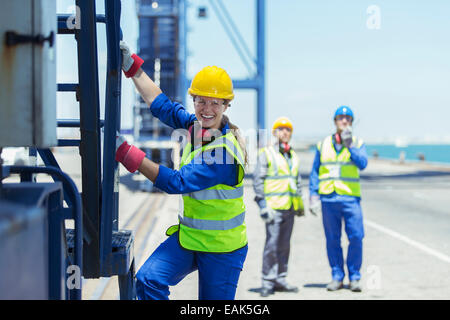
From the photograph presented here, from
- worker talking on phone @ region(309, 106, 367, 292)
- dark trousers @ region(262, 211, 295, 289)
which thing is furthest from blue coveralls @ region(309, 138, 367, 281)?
dark trousers @ region(262, 211, 295, 289)

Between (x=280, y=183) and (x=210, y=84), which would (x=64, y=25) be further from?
(x=280, y=183)

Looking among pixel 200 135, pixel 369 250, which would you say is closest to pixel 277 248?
pixel 369 250

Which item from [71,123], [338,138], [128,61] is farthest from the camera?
[338,138]

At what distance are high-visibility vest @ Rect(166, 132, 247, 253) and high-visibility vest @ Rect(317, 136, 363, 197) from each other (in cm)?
350

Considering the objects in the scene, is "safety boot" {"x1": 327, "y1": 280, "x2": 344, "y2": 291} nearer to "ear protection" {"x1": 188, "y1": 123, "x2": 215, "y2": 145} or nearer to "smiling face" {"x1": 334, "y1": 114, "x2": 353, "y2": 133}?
"smiling face" {"x1": 334, "y1": 114, "x2": 353, "y2": 133}

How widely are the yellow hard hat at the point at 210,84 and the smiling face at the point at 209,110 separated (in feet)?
0.13

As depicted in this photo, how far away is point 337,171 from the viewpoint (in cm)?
691

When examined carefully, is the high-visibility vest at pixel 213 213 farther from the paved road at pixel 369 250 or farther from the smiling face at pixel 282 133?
the smiling face at pixel 282 133

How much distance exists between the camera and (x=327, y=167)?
702cm

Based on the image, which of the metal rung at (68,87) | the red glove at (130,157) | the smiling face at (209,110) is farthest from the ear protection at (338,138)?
the metal rung at (68,87)

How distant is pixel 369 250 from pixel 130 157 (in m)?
6.79

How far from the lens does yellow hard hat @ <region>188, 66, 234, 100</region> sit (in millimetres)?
3473

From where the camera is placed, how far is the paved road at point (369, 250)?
254 inches

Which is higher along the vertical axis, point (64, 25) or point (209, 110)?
point (64, 25)
